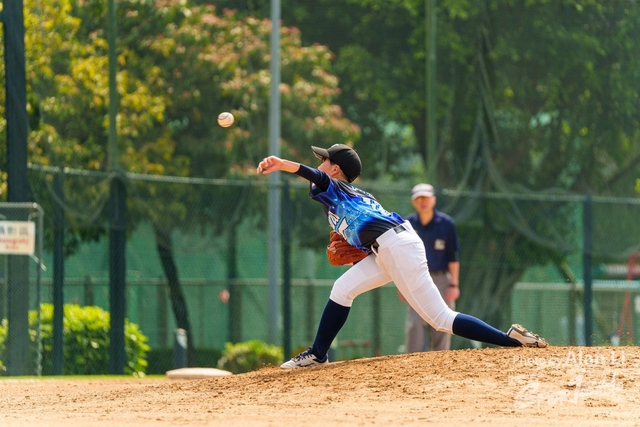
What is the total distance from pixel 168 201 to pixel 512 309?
555cm

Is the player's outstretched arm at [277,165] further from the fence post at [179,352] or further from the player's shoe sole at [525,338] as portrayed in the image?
the fence post at [179,352]

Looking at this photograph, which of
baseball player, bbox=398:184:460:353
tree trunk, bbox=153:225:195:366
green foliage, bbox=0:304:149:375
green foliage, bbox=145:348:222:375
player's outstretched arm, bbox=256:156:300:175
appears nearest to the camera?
player's outstretched arm, bbox=256:156:300:175

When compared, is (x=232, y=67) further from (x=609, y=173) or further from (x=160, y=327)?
(x=609, y=173)

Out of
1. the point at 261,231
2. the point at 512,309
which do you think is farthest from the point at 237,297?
the point at 512,309

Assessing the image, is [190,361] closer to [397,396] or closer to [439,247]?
[439,247]

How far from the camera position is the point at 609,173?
15.6m

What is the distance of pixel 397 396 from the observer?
20.0 ft

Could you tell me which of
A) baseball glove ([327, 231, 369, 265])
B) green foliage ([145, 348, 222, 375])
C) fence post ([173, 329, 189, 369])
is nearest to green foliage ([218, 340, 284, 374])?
green foliage ([145, 348, 222, 375])

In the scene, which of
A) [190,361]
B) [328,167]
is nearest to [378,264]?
[328,167]

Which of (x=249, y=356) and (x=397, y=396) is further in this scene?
(x=249, y=356)

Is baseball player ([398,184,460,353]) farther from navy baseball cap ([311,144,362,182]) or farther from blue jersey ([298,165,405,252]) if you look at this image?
blue jersey ([298,165,405,252])

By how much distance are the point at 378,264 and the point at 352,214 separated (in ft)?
1.39

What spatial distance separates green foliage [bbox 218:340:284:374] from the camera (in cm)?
1260

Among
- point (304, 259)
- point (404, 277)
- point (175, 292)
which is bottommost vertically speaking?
point (175, 292)
